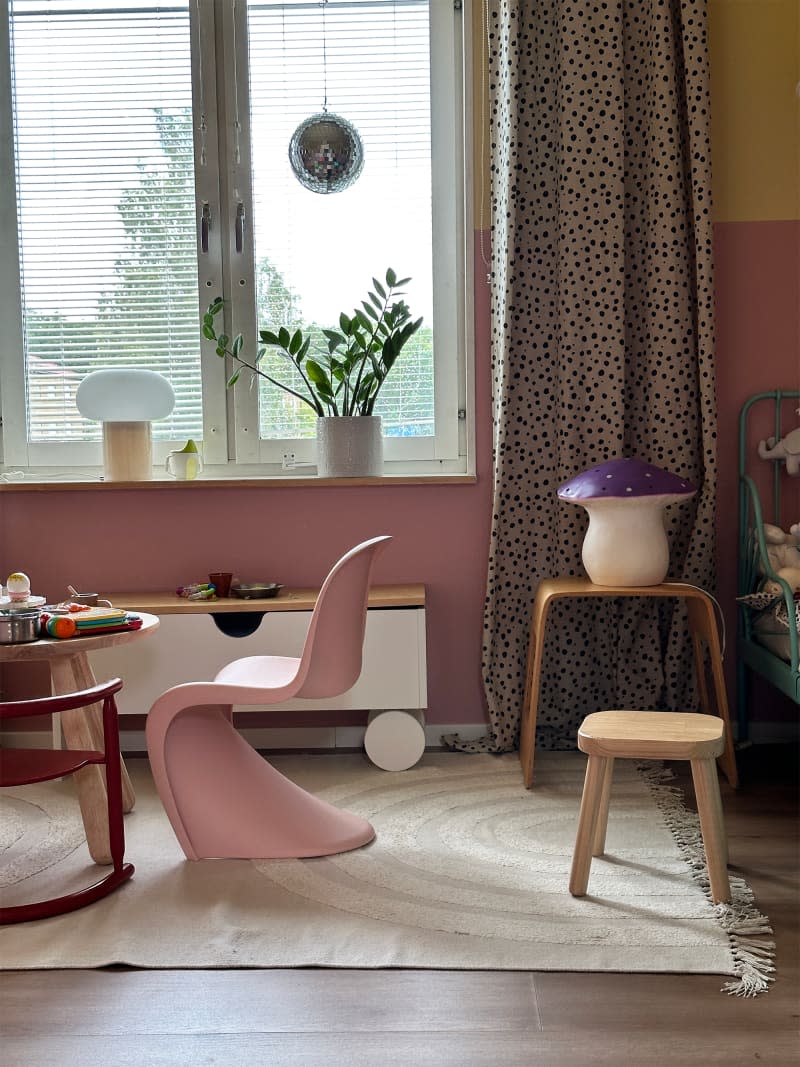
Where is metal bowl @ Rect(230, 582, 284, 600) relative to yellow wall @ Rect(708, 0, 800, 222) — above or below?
below

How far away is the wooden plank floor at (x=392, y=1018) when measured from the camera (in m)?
1.56

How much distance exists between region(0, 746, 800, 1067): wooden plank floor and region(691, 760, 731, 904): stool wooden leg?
5.8 inches

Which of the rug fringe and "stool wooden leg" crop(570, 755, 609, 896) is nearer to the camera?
the rug fringe

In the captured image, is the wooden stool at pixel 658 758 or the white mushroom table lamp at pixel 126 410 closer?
the wooden stool at pixel 658 758

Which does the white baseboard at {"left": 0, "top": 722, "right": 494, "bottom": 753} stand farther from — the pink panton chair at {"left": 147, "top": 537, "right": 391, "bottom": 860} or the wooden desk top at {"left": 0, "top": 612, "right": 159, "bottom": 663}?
the wooden desk top at {"left": 0, "top": 612, "right": 159, "bottom": 663}

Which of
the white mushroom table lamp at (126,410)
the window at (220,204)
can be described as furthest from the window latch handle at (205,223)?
the white mushroom table lamp at (126,410)

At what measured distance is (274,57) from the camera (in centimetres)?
324

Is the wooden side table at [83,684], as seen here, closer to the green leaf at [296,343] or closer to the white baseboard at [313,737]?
the white baseboard at [313,737]

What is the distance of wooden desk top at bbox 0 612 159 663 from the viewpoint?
2.15 m

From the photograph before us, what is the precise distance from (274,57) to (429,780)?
222cm

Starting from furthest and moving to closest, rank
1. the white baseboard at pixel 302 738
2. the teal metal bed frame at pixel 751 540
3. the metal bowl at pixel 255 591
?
the white baseboard at pixel 302 738
the metal bowl at pixel 255 591
the teal metal bed frame at pixel 751 540

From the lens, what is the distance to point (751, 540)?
3.06 metres

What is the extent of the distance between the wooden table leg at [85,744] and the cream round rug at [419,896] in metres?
0.07

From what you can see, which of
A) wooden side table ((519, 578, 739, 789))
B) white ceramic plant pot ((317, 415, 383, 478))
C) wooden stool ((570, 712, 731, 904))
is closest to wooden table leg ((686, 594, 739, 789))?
wooden side table ((519, 578, 739, 789))
